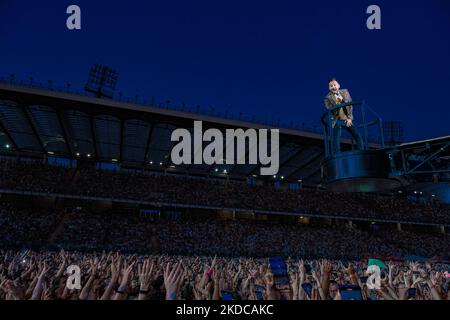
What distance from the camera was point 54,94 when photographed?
985 inches

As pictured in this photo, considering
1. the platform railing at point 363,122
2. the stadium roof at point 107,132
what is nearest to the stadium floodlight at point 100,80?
Result: the stadium roof at point 107,132

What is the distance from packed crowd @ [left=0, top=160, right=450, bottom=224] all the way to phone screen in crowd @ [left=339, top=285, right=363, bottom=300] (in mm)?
31908

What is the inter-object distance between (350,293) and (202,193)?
3449 centimetres

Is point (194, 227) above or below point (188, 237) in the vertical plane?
above

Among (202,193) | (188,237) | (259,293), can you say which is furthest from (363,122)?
(202,193)

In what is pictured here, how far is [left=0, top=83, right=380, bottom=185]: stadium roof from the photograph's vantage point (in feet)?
86.2

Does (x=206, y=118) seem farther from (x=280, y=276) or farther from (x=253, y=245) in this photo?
(x=280, y=276)

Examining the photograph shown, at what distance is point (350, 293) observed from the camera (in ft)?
13.2

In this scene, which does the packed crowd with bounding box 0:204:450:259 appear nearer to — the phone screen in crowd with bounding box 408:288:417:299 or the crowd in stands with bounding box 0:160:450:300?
the crowd in stands with bounding box 0:160:450:300

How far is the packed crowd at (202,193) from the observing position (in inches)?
1281

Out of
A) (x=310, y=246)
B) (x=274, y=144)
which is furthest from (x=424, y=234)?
(x=274, y=144)

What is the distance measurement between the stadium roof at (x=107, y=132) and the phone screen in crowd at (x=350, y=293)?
84.1ft

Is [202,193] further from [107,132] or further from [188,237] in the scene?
[107,132]
